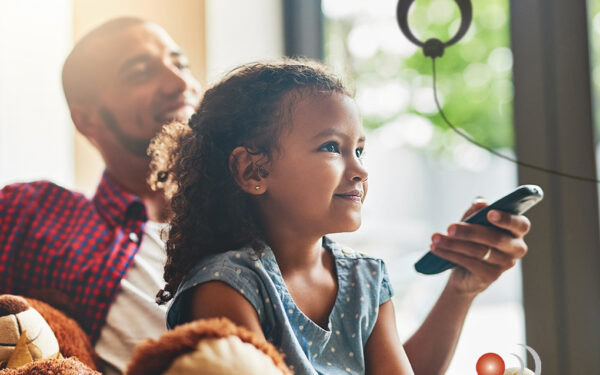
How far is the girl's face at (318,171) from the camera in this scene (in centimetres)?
83

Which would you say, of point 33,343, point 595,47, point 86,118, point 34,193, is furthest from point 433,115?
point 33,343

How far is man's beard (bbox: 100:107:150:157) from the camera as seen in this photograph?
4.19 feet

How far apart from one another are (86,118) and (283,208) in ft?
2.28

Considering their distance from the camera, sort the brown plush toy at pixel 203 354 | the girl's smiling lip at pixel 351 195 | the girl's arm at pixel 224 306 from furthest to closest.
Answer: the girl's smiling lip at pixel 351 195
the girl's arm at pixel 224 306
the brown plush toy at pixel 203 354

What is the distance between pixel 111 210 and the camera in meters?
1.18

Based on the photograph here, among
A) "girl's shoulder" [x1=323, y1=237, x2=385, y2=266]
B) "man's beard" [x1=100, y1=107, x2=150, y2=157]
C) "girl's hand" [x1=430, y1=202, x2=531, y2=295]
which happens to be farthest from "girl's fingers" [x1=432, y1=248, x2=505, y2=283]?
"man's beard" [x1=100, y1=107, x2=150, y2=157]

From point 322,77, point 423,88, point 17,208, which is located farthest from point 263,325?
point 423,88

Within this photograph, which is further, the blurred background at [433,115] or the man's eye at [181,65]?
the man's eye at [181,65]

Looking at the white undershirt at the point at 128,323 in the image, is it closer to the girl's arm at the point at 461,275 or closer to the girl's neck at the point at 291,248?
the girl's neck at the point at 291,248

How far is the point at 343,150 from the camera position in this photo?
853 millimetres

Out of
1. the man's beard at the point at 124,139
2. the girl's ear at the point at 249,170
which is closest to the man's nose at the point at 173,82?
the man's beard at the point at 124,139

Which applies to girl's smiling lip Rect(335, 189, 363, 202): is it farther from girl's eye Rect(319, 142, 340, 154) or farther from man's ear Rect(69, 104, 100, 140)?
man's ear Rect(69, 104, 100, 140)

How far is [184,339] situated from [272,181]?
0.34 metres

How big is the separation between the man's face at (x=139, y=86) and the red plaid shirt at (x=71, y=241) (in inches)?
5.8
